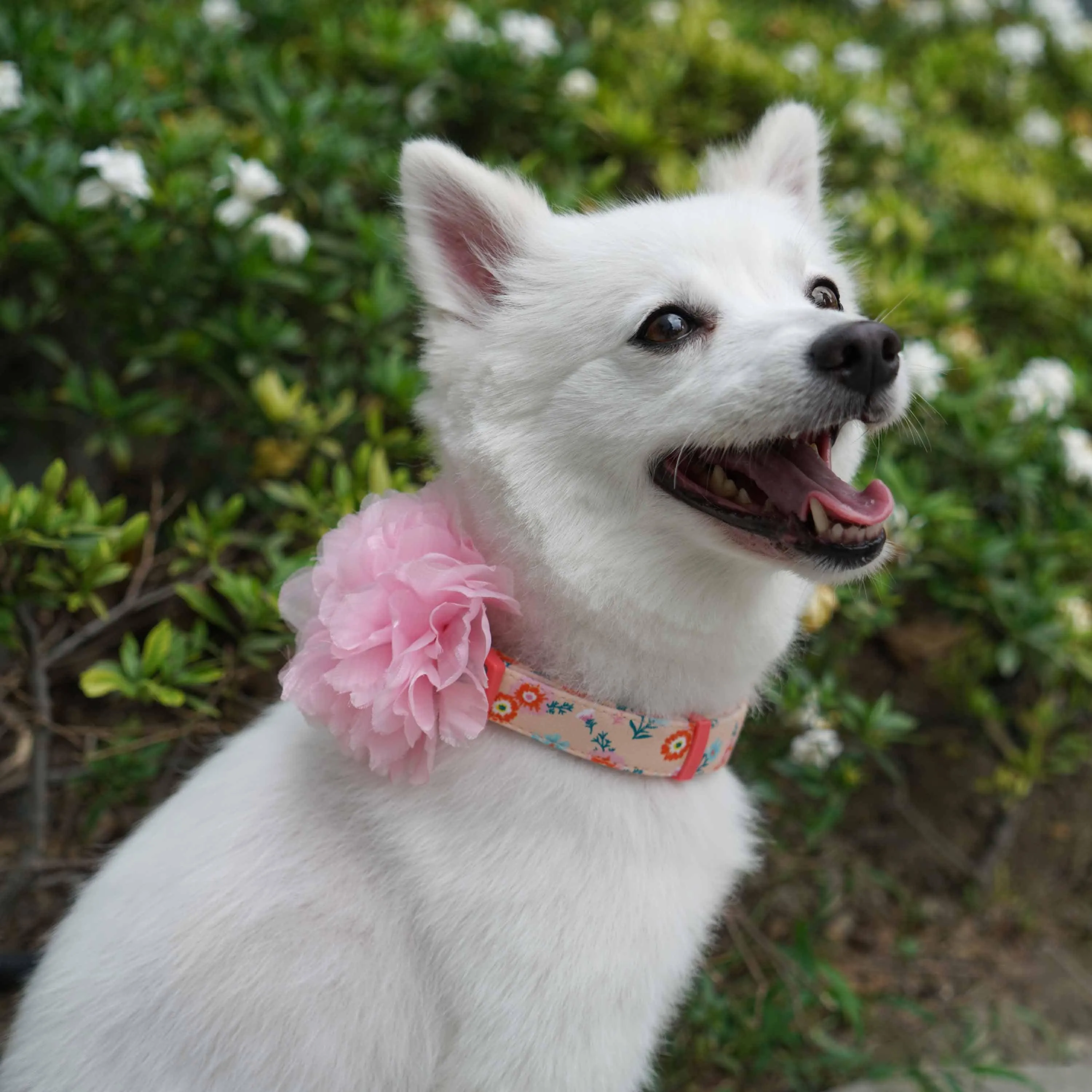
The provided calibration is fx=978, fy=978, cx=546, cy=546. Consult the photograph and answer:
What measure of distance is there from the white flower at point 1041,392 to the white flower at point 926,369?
0.27 meters

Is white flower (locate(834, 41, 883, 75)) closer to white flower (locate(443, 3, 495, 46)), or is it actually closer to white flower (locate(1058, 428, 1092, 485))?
white flower (locate(443, 3, 495, 46))

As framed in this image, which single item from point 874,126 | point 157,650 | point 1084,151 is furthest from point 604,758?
point 1084,151

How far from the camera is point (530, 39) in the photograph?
3.78m

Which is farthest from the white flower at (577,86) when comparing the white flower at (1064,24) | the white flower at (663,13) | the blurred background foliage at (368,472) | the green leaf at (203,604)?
the white flower at (1064,24)

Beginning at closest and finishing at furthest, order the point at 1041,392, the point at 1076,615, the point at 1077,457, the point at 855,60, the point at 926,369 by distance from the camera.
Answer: the point at 926,369
the point at 1076,615
the point at 1077,457
the point at 1041,392
the point at 855,60

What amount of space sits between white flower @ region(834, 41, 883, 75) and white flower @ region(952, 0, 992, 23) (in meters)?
1.44

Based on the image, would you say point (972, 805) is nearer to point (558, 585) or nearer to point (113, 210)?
point (558, 585)

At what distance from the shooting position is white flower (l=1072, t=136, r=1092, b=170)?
4926 millimetres

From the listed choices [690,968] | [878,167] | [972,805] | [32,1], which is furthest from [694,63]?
[690,968]

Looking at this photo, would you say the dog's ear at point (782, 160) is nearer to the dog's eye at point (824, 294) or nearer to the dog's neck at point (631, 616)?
the dog's eye at point (824, 294)

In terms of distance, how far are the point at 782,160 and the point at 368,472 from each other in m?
1.29

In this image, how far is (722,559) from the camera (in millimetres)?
1630

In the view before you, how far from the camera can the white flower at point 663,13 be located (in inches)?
181

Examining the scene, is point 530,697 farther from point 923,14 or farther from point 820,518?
point 923,14
